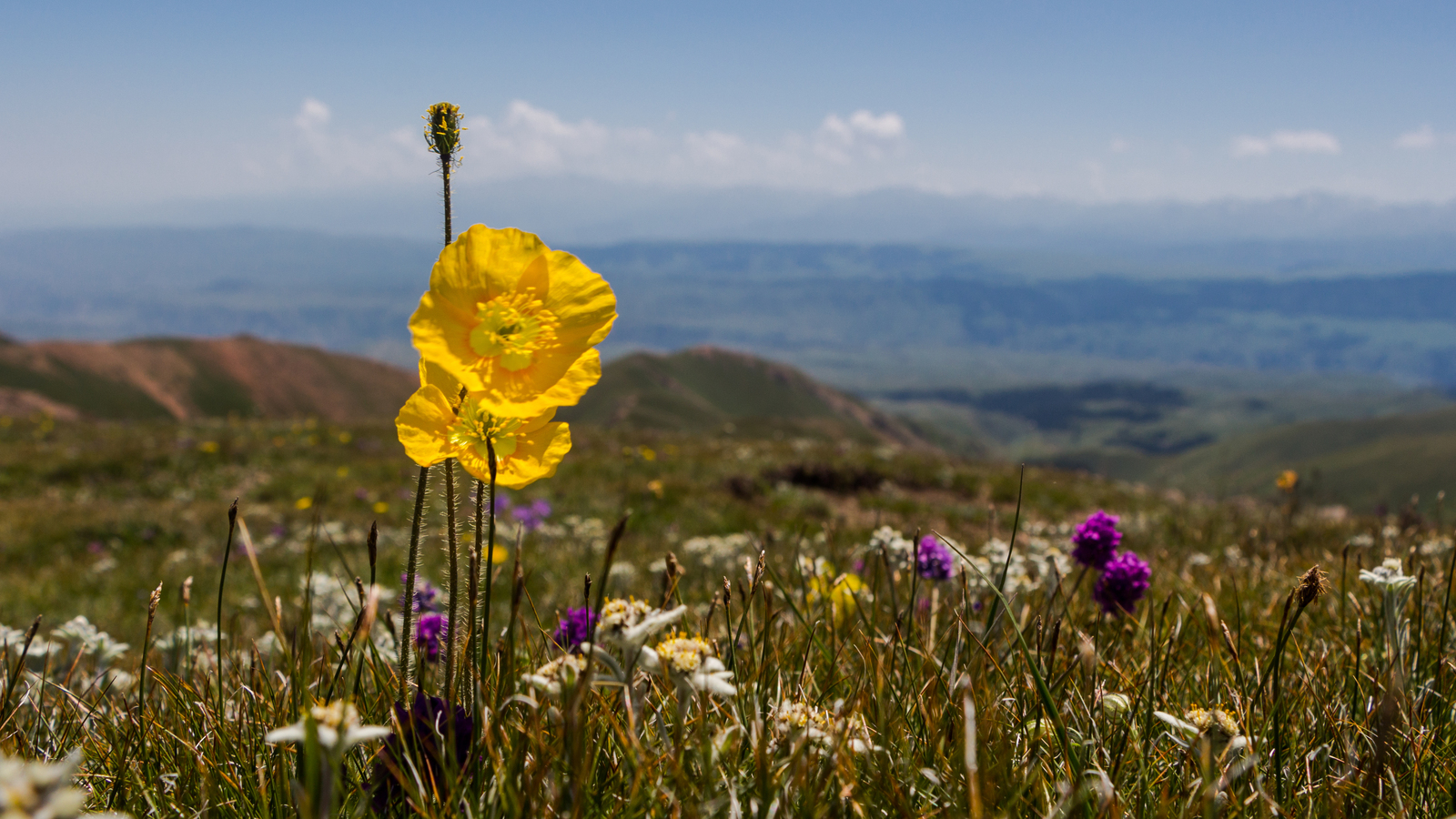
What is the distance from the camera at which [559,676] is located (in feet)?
4.98

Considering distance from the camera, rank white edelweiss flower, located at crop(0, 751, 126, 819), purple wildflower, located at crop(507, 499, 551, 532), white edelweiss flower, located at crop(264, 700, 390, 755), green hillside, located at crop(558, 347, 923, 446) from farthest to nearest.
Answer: green hillside, located at crop(558, 347, 923, 446), purple wildflower, located at crop(507, 499, 551, 532), white edelweiss flower, located at crop(264, 700, 390, 755), white edelweiss flower, located at crop(0, 751, 126, 819)

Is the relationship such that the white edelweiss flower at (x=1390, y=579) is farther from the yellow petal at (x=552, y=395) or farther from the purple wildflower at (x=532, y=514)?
the purple wildflower at (x=532, y=514)

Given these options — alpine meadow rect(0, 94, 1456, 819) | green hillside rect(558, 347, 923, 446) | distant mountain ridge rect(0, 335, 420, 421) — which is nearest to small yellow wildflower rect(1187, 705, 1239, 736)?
alpine meadow rect(0, 94, 1456, 819)

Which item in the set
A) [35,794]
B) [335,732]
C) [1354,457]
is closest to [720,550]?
[335,732]

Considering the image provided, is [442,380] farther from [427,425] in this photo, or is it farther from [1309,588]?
[1309,588]

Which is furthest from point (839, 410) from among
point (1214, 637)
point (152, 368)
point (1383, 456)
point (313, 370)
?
point (1214, 637)

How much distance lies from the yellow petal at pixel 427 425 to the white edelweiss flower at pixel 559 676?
0.43 m

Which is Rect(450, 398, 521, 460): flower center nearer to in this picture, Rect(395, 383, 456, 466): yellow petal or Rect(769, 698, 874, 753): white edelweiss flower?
Rect(395, 383, 456, 466): yellow petal

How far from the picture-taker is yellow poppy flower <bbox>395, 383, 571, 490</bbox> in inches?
58.7

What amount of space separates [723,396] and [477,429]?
176851 mm

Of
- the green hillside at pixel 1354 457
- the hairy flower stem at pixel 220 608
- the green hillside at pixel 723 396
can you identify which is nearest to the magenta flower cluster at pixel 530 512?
the hairy flower stem at pixel 220 608

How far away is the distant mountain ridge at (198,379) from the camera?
297 ft

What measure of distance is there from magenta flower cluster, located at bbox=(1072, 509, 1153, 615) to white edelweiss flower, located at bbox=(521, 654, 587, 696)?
212 cm

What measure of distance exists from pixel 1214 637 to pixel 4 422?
25.4 meters
